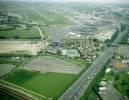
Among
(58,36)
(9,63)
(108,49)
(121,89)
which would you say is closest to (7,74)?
(9,63)

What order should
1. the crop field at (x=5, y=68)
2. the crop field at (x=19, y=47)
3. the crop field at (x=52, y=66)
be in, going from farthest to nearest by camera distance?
the crop field at (x=19, y=47) → the crop field at (x=52, y=66) → the crop field at (x=5, y=68)

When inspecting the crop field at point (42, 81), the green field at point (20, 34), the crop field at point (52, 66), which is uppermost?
the crop field at point (42, 81)

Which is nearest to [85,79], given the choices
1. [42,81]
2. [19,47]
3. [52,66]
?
[42,81]

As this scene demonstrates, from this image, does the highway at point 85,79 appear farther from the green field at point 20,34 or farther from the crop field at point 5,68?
the green field at point 20,34

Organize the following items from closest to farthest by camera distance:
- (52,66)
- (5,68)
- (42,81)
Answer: (42,81)
(5,68)
(52,66)

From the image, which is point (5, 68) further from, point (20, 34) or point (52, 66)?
point (20, 34)

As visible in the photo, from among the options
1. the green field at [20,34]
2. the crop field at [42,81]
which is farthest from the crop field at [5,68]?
the green field at [20,34]

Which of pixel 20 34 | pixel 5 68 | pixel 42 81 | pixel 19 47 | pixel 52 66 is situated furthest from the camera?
pixel 20 34
